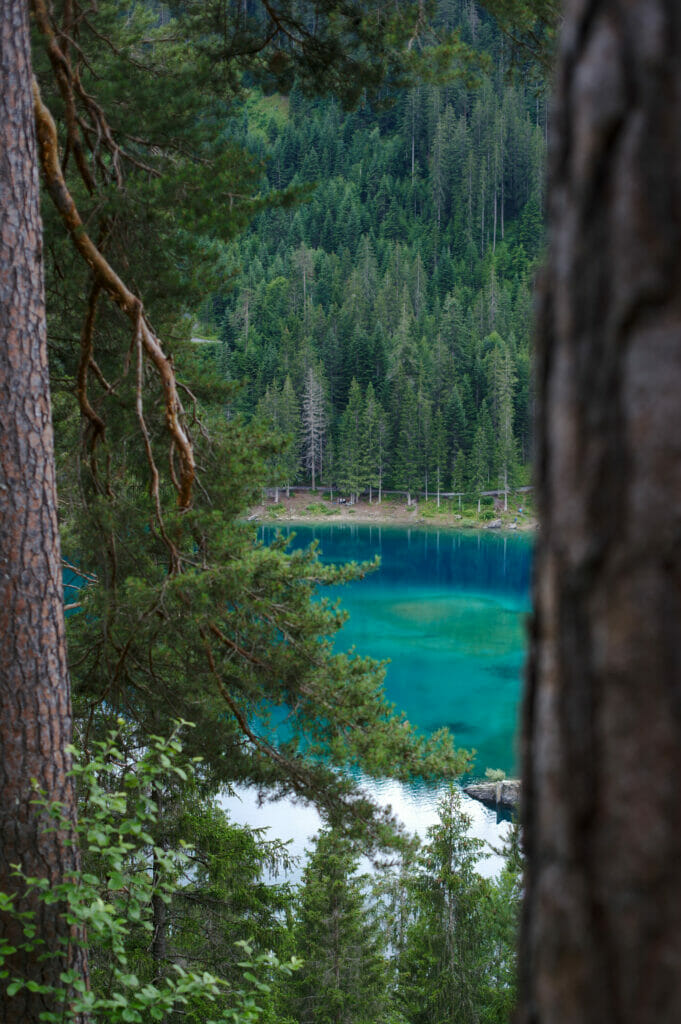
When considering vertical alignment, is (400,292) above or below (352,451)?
above

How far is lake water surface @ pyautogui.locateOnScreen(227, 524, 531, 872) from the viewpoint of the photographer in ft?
51.5

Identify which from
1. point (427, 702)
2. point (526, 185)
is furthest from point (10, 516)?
point (526, 185)

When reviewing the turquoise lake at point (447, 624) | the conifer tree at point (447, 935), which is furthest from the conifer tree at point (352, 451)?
the conifer tree at point (447, 935)

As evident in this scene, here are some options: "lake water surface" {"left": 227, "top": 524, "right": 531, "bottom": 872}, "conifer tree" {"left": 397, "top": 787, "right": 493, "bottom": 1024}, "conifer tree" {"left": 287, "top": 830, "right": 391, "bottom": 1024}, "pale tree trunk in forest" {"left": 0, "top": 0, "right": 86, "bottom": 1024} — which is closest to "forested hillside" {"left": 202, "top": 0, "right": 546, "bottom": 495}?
"lake water surface" {"left": 227, "top": 524, "right": 531, "bottom": 872}

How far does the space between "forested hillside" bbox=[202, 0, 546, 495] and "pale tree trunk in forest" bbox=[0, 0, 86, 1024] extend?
116 feet

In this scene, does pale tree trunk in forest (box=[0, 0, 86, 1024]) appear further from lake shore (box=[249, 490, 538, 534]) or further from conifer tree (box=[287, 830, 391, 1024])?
lake shore (box=[249, 490, 538, 534])

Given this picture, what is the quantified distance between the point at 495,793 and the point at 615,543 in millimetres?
16958

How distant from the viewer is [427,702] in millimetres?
20641

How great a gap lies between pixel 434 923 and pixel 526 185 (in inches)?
3132

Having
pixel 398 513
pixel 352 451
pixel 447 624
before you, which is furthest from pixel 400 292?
pixel 447 624

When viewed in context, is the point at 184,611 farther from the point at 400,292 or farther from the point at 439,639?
the point at 400,292

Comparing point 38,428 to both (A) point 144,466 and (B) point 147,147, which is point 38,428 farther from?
(B) point 147,147

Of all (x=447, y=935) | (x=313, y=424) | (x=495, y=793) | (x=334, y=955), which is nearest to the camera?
(x=334, y=955)

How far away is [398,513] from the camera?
164 ft
